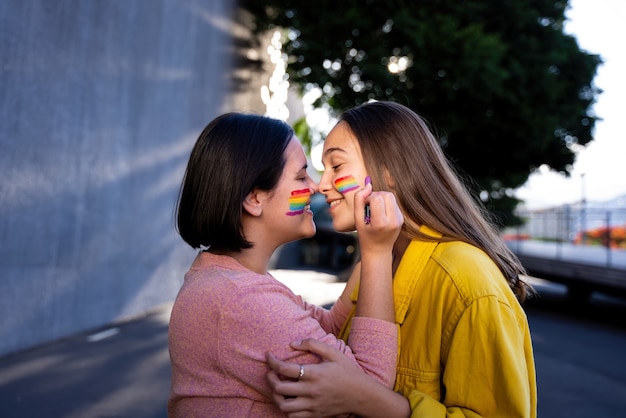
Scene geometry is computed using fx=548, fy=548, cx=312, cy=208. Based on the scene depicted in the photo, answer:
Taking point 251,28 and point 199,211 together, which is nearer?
point 199,211

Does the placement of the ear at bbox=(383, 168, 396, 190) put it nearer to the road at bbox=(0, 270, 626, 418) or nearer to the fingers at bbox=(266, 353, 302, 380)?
the fingers at bbox=(266, 353, 302, 380)

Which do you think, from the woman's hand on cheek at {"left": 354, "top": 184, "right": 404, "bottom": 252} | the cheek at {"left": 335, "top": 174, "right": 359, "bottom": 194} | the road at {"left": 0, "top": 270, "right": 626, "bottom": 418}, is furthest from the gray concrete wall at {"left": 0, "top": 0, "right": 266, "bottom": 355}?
the woman's hand on cheek at {"left": 354, "top": 184, "right": 404, "bottom": 252}

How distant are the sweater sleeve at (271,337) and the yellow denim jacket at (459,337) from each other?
145 millimetres

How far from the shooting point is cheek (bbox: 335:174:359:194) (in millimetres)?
1850

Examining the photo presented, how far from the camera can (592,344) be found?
24.1 feet

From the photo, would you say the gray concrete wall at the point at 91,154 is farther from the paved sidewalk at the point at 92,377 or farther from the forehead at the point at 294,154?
the forehead at the point at 294,154

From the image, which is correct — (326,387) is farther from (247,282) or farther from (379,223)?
(379,223)

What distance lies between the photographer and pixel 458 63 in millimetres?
10516

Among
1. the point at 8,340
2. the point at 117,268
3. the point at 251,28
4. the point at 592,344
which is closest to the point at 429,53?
the point at 251,28

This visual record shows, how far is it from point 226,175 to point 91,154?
5479mm

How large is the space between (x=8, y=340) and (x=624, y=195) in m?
10.6

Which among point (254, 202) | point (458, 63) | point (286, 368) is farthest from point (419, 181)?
point (458, 63)

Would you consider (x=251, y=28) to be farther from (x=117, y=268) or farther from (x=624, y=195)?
(x=624, y=195)

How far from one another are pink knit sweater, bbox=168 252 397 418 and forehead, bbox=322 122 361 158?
583mm
